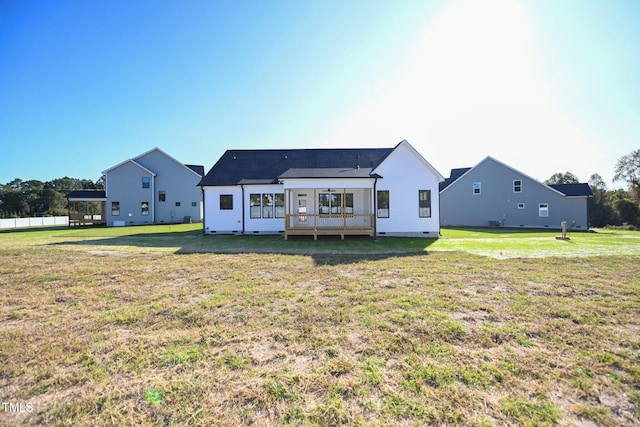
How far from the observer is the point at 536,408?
238 cm

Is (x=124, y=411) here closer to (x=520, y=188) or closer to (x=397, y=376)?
(x=397, y=376)

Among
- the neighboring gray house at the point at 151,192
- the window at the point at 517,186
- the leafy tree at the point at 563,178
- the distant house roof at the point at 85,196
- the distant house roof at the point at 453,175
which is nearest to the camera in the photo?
the window at the point at 517,186

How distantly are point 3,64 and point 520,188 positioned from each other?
3888 centimetres

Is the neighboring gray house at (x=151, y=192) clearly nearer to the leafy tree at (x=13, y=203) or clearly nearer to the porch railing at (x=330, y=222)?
the porch railing at (x=330, y=222)

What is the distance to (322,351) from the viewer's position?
11.0ft

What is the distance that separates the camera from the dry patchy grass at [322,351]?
2363mm

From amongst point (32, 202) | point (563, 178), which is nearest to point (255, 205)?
point (32, 202)

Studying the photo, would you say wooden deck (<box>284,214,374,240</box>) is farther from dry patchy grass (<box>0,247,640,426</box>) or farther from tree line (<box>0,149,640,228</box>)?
tree line (<box>0,149,640,228</box>)

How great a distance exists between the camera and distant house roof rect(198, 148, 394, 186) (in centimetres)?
1822

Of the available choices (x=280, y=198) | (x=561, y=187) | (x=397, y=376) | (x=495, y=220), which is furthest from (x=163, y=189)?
(x=561, y=187)

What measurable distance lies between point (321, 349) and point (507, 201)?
30050 millimetres

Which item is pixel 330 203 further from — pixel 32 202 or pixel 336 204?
pixel 32 202

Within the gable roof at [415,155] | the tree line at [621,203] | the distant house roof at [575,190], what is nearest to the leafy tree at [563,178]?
the tree line at [621,203]

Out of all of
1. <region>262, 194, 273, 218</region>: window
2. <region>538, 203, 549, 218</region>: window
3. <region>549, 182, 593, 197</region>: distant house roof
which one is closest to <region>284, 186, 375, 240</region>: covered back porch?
<region>262, 194, 273, 218</region>: window
